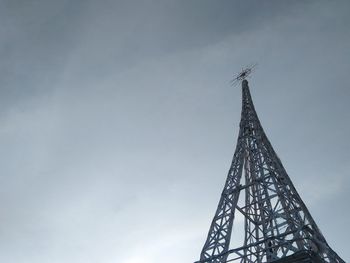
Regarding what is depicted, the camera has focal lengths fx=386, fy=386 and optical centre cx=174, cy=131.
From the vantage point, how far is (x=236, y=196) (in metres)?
26.4

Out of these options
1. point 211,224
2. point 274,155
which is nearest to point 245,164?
point 274,155

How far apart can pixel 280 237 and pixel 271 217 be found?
3596 millimetres

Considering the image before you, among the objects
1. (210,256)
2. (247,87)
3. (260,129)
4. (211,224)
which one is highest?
(247,87)

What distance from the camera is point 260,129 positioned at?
30.2 m

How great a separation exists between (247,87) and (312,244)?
18.2 meters

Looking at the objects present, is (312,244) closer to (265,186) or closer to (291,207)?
(291,207)

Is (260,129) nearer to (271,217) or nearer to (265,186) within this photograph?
(265,186)

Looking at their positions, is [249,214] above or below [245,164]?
below

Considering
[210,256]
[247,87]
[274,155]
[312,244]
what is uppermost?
[247,87]

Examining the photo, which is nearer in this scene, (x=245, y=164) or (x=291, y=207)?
(x=291, y=207)

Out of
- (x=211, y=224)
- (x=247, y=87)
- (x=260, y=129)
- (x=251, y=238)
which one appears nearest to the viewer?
(x=211, y=224)

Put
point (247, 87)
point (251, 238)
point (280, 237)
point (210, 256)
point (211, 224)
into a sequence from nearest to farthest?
1. point (280, 237)
2. point (210, 256)
3. point (211, 224)
4. point (251, 238)
5. point (247, 87)

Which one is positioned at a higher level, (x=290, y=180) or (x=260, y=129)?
(x=260, y=129)

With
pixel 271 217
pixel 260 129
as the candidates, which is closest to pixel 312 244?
pixel 271 217
